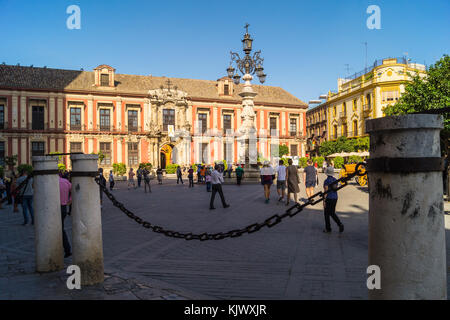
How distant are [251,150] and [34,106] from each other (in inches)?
1069

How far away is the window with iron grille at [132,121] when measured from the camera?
3997 centimetres

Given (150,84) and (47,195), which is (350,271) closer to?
(47,195)

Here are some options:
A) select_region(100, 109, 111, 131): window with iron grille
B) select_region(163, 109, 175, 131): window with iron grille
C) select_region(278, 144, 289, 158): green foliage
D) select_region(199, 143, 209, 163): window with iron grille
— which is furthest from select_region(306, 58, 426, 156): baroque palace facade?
select_region(100, 109, 111, 131): window with iron grille

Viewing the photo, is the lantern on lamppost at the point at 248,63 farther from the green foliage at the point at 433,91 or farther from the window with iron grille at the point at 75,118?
the window with iron grille at the point at 75,118

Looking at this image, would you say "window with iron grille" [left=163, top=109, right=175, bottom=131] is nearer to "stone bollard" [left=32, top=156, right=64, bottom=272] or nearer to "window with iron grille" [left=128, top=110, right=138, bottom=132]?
"window with iron grille" [left=128, top=110, right=138, bottom=132]

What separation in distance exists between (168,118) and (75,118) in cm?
1055

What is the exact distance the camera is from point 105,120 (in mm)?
39000

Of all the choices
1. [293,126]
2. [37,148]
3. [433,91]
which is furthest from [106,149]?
[433,91]

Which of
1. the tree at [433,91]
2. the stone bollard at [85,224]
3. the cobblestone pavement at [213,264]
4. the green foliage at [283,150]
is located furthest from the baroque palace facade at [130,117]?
the stone bollard at [85,224]

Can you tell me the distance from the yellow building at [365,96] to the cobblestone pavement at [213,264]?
32.9 m

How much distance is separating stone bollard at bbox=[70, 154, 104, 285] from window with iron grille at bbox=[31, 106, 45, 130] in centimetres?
3782

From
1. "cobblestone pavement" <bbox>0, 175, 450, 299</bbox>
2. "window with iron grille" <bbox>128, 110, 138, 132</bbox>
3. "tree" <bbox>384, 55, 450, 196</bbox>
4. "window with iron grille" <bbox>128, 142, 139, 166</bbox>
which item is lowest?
"cobblestone pavement" <bbox>0, 175, 450, 299</bbox>

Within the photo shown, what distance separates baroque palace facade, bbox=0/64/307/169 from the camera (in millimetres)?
35938
